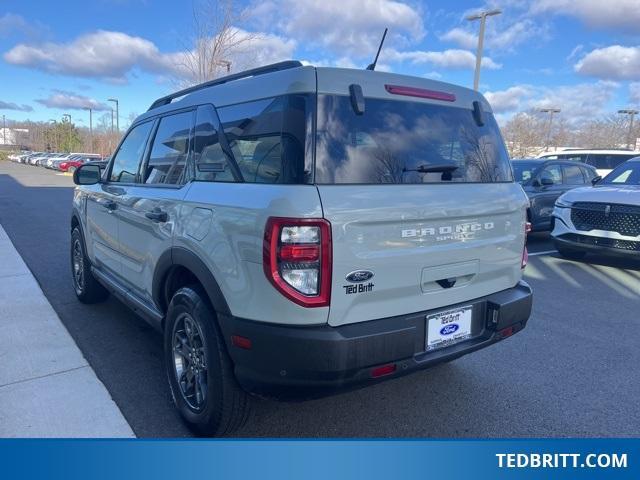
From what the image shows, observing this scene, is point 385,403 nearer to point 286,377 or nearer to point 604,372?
point 286,377

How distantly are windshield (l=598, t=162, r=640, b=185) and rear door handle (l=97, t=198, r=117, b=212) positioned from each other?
774 centimetres

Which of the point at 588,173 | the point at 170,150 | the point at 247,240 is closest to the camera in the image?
the point at 247,240

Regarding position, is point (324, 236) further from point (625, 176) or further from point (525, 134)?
point (525, 134)

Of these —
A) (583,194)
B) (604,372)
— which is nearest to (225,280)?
(604,372)

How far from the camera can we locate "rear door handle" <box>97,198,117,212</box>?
3.82 m

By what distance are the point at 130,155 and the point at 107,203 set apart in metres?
0.46

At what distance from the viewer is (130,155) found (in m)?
3.93

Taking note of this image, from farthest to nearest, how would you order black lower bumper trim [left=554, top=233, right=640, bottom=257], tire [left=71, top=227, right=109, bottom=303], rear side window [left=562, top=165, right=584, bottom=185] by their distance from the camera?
rear side window [left=562, top=165, right=584, bottom=185] < black lower bumper trim [left=554, top=233, right=640, bottom=257] < tire [left=71, top=227, right=109, bottom=303]

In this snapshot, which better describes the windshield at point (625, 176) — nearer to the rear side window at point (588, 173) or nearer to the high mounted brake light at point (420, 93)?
the rear side window at point (588, 173)

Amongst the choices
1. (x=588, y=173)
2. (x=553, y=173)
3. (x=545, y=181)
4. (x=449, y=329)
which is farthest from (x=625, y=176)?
(x=449, y=329)

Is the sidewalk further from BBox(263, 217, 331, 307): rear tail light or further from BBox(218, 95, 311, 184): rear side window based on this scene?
BBox(218, 95, 311, 184): rear side window

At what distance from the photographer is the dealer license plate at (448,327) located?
2.44 m

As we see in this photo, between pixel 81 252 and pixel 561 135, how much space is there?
202 feet

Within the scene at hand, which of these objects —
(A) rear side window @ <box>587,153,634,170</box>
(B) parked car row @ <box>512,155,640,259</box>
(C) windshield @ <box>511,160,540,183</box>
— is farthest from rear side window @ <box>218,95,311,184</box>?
(A) rear side window @ <box>587,153,634,170</box>
